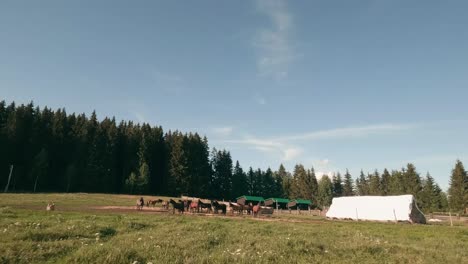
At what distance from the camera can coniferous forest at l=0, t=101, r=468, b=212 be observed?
277 feet

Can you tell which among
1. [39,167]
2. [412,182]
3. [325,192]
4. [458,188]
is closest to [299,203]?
[412,182]

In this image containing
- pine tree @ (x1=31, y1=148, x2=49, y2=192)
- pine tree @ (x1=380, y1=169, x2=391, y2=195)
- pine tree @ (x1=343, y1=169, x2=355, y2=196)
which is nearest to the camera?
pine tree @ (x1=31, y1=148, x2=49, y2=192)

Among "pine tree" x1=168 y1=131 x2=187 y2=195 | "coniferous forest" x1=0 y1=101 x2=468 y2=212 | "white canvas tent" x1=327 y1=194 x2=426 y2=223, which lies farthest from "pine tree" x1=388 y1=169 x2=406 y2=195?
"pine tree" x1=168 y1=131 x2=187 y2=195

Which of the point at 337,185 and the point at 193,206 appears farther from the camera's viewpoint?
the point at 337,185

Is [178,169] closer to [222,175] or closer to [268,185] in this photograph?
[222,175]

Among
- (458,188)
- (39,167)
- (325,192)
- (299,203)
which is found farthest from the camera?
(325,192)

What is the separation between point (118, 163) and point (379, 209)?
261ft

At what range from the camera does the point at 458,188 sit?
100 metres

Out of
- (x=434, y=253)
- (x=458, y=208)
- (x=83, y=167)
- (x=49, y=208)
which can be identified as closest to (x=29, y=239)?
(x=434, y=253)

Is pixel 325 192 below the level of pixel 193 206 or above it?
above

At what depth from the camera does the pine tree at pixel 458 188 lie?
98.2m

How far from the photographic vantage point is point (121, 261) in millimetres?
10320

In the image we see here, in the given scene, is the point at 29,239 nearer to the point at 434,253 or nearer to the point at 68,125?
the point at 434,253

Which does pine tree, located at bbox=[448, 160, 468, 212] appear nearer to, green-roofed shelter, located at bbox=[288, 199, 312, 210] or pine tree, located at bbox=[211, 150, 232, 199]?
green-roofed shelter, located at bbox=[288, 199, 312, 210]
